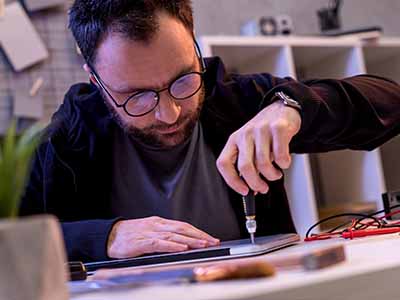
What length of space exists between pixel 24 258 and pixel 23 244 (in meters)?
0.01

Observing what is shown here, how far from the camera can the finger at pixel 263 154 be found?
2.78 ft

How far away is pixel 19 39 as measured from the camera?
2.31m

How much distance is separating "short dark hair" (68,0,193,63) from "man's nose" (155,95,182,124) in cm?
13

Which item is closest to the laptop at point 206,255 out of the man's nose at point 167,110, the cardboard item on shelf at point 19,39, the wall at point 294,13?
the man's nose at point 167,110

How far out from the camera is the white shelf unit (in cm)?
228

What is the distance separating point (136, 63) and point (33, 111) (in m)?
1.16

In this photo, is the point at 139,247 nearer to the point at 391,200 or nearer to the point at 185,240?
the point at 185,240

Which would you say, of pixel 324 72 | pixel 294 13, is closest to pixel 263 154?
pixel 324 72

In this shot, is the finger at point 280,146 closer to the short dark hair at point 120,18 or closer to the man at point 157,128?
the man at point 157,128

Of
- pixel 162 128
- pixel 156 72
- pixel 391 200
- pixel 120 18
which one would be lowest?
pixel 391 200

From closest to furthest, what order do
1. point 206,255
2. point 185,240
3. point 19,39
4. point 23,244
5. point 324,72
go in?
point 23,244 < point 206,255 < point 185,240 < point 19,39 < point 324,72

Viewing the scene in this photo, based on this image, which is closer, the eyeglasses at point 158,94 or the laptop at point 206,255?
the laptop at point 206,255

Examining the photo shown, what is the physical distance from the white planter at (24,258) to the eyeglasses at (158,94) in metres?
0.82

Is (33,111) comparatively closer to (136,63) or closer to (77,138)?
(77,138)
